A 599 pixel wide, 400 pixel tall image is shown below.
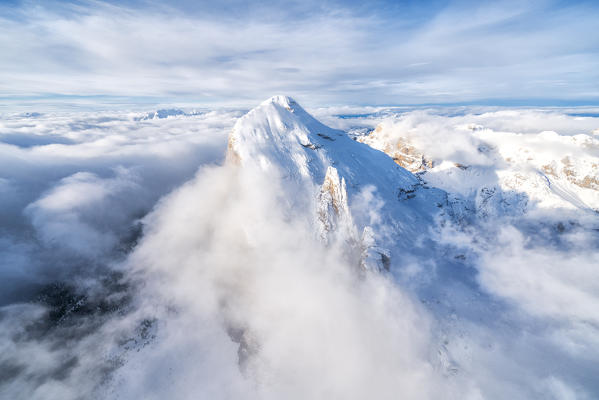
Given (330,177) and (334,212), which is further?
(330,177)

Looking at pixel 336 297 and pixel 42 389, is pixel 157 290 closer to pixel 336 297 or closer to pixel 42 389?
pixel 42 389

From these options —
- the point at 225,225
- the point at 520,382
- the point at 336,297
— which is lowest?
the point at 520,382

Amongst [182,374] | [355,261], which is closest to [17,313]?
[182,374]

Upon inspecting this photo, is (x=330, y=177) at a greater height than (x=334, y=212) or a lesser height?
greater

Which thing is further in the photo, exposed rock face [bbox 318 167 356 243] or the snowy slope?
the snowy slope

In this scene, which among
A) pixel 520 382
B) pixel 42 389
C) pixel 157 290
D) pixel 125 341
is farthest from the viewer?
pixel 157 290

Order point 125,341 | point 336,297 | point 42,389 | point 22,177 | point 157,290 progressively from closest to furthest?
point 336,297
point 42,389
point 125,341
point 157,290
point 22,177

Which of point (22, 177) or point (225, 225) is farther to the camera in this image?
point (22, 177)

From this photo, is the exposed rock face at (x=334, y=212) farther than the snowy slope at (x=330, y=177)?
No

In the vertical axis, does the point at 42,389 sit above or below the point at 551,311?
below

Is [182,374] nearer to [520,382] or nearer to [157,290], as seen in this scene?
[157,290]
